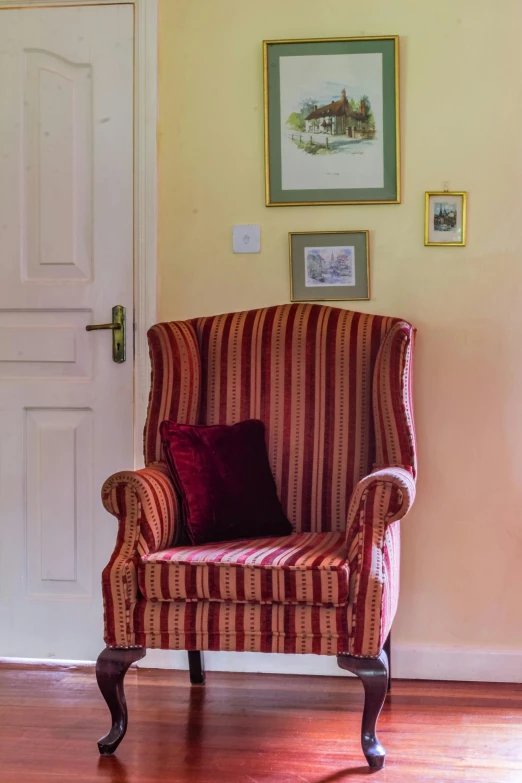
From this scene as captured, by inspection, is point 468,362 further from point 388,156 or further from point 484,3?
point 484,3

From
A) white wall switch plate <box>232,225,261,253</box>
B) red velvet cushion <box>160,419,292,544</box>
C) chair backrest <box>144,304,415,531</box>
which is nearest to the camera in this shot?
Result: red velvet cushion <box>160,419,292,544</box>

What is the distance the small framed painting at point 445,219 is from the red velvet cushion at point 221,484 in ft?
2.91

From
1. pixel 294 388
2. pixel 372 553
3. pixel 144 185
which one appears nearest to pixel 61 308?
pixel 144 185

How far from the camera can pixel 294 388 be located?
2.22 m

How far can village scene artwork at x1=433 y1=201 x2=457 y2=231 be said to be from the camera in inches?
93.0

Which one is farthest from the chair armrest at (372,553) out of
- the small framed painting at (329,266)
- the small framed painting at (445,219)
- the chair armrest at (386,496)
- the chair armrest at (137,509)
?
the small framed painting at (445,219)

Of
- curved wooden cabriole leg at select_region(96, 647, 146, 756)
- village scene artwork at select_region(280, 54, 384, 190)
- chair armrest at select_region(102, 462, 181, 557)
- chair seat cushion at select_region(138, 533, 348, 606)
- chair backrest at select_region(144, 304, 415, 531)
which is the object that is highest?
village scene artwork at select_region(280, 54, 384, 190)

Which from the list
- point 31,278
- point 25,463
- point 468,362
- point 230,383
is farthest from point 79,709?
point 468,362

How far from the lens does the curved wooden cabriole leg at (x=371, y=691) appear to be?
166 cm

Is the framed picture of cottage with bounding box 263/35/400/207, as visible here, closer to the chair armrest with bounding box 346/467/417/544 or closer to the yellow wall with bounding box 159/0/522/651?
the yellow wall with bounding box 159/0/522/651

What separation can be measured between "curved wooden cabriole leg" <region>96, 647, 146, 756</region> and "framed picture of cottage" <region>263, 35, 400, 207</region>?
141 cm

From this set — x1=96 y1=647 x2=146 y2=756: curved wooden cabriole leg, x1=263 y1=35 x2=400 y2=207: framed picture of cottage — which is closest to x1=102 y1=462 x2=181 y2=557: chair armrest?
x1=96 y1=647 x2=146 y2=756: curved wooden cabriole leg

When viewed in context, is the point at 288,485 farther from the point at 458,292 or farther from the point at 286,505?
the point at 458,292

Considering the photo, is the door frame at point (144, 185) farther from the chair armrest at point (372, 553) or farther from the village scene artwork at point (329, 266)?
the chair armrest at point (372, 553)
